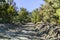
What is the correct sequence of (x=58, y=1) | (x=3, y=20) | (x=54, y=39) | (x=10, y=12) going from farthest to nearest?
(x=10, y=12) → (x=3, y=20) → (x=58, y=1) → (x=54, y=39)

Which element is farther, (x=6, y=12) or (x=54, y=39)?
(x=6, y=12)

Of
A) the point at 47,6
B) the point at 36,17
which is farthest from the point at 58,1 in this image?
the point at 36,17

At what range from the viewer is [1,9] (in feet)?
131

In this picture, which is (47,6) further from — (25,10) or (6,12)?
(25,10)

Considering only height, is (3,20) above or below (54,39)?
above

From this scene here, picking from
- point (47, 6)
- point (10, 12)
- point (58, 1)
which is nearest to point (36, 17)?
point (10, 12)

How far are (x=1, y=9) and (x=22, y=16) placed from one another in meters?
15.1

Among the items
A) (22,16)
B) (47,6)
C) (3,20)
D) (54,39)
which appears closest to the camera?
(54,39)

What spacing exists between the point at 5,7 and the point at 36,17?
30.4ft

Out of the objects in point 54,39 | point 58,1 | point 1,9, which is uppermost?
point 1,9

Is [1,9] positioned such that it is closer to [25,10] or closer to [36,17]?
[36,17]

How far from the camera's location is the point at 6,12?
137ft

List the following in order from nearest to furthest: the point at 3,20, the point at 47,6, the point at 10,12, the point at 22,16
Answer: the point at 47,6 → the point at 3,20 → the point at 10,12 → the point at 22,16

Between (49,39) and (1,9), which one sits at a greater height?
(1,9)
